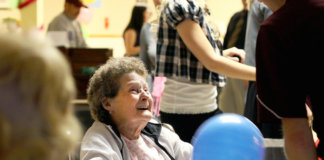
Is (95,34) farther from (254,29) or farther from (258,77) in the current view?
(258,77)

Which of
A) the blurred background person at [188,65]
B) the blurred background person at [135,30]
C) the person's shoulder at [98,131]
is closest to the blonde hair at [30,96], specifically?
the person's shoulder at [98,131]

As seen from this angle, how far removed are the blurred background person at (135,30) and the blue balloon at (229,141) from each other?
406cm

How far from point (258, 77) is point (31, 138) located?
90cm

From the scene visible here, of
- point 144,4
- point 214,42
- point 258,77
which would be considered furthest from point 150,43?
point 258,77

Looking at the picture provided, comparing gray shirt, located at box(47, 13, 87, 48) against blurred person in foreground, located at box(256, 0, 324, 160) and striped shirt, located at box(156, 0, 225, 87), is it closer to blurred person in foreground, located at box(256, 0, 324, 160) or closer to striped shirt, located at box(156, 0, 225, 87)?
striped shirt, located at box(156, 0, 225, 87)

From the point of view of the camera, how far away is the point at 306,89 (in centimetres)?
158

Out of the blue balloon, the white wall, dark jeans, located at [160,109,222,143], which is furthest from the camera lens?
the white wall

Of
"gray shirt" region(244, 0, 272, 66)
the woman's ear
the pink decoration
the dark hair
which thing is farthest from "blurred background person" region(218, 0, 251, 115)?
the dark hair

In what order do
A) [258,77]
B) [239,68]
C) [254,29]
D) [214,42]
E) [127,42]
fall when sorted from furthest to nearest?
[127,42] → [254,29] → [214,42] → [239,68] → [258,77]

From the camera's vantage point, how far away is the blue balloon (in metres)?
1.83

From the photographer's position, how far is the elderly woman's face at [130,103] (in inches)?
91.4

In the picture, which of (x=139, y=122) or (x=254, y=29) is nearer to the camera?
(x=139, y=122)

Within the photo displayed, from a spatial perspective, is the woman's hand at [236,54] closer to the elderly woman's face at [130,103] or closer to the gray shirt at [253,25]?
the gray shirt at [253,25]

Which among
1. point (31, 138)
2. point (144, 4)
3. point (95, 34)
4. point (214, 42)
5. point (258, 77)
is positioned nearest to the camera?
point (31, 138)
